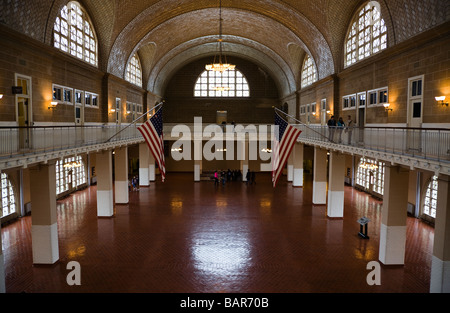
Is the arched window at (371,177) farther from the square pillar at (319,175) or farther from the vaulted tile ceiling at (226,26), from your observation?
the vaulted tile ceiling at (226,26)

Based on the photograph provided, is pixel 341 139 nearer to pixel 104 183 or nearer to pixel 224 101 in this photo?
pixel 104 183

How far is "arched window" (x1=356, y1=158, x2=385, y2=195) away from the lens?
2194cm

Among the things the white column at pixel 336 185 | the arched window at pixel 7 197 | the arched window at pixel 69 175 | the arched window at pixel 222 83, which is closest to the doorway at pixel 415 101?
the white column at pixel 336 185

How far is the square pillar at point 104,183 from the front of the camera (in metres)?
17.9

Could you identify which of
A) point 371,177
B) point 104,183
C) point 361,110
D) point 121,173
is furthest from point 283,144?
point 371,177

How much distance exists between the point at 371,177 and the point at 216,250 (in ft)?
46.0

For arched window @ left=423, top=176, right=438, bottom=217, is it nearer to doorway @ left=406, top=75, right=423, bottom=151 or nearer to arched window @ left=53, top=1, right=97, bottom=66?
doorway @ left=406, top=75, right=423, bottom=151

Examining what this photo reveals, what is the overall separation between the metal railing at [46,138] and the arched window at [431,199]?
1506 centimetres

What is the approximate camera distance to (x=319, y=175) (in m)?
21.0

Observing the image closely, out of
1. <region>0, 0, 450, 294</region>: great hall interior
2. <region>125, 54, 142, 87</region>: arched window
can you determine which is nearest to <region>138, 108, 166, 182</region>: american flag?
<region>0, 0, 450, 294</region>: great hall interior

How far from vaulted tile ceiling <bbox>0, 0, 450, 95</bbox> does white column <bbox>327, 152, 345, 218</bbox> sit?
590 centimetres

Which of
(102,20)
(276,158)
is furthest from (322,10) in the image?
(102,20)

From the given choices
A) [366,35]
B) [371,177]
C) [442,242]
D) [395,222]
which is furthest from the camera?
[371,177]

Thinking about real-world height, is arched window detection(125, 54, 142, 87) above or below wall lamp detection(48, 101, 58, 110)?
above
